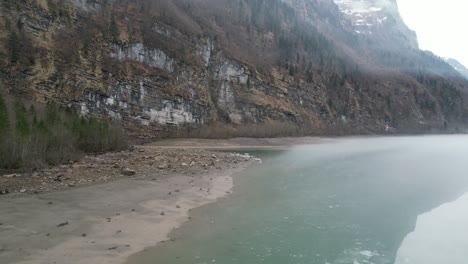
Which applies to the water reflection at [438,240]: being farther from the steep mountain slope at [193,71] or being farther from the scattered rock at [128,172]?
the steep mountain slope at [193,71]

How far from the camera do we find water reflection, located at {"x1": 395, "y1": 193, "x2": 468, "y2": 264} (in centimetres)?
1165

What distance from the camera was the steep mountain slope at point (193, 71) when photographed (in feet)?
207

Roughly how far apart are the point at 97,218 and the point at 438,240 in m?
14.1

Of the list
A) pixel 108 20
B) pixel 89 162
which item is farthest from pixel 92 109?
pixel 89 162

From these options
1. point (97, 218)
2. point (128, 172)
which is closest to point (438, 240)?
point (97, 218)

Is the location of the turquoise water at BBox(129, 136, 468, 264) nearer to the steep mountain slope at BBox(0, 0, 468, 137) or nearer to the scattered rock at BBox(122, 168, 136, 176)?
the scattered rock at BBox(122, 168, 136, 176)

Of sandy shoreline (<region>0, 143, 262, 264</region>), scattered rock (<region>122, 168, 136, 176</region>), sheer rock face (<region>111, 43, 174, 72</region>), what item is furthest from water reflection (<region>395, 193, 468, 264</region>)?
sheer rock face (<region>111, 43, 174, 72</region>)

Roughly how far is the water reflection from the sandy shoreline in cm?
909

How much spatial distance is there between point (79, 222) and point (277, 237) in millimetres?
8009

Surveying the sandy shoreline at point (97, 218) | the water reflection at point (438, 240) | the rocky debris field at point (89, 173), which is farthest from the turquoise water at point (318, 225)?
the rocky debris field at point (89, 173)

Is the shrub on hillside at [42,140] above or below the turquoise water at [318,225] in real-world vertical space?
above

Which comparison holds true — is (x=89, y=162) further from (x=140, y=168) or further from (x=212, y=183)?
(x=212, y=183)

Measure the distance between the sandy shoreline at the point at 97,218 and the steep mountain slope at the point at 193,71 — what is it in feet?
150

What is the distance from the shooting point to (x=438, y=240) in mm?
13531
